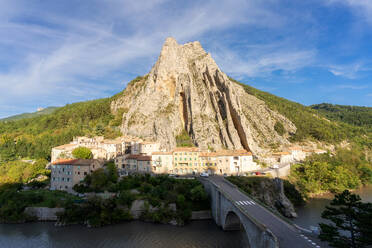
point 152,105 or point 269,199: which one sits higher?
point 152,105

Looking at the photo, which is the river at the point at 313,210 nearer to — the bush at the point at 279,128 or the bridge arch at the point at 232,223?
the bridge arch at the point at 232,223

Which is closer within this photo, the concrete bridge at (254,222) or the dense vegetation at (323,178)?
the concrete bridge at (254,222)

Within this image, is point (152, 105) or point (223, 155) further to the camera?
point (152, 105)

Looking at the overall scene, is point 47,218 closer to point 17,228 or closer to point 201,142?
point 17,228

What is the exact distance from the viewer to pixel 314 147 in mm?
90812

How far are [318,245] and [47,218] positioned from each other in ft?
147

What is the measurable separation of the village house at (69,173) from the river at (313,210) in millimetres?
44544

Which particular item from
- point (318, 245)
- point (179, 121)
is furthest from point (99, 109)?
point (318, 245)

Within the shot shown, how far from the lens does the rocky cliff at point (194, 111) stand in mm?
77188

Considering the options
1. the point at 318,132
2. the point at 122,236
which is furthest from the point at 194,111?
the point at 318,132

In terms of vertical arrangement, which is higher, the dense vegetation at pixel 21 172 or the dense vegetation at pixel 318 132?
the dense vegetation at pixel 318 132

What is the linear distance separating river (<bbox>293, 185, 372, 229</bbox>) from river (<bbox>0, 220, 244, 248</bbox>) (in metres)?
14.6

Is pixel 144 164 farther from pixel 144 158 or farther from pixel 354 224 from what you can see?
pixel 354 224

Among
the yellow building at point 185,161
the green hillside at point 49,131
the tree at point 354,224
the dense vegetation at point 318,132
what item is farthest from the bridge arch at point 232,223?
the dense vegetation at point 318,132
